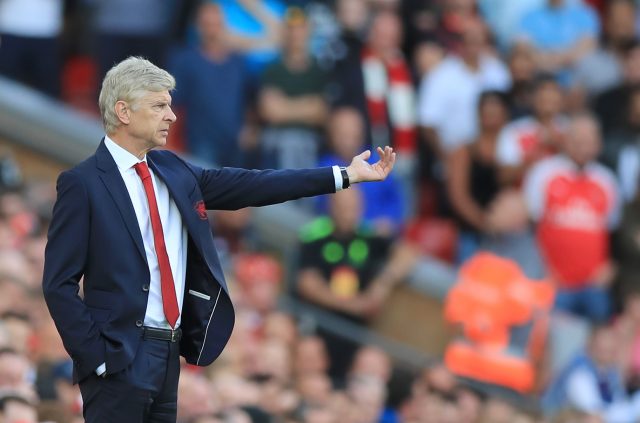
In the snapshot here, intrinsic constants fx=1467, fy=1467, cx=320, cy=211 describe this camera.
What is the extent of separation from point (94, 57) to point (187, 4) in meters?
0.88

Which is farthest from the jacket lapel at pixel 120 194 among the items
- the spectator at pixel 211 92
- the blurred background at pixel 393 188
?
the spectator at pixel 211 92

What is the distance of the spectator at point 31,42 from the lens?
11.2 metres

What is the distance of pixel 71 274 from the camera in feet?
16.9

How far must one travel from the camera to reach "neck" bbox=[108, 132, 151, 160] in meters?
5.37

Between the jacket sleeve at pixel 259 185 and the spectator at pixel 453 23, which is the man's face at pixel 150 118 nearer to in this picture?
the jacket sleeve at pixel 259 185

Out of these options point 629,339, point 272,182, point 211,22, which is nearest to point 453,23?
point 211,22

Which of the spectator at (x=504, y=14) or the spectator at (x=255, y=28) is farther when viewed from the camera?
the spectator at (x=504, y=14)

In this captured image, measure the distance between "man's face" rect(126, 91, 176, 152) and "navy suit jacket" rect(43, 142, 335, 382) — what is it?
0.49 feet

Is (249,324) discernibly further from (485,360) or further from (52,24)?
(52,24)

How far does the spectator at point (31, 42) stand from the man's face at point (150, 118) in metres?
6.12

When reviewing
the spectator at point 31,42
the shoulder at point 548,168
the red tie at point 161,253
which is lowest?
the shoulder at point 548,168

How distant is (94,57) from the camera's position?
1190cm

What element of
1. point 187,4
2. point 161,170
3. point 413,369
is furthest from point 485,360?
point 161,170

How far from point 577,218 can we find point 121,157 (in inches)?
A: 272
